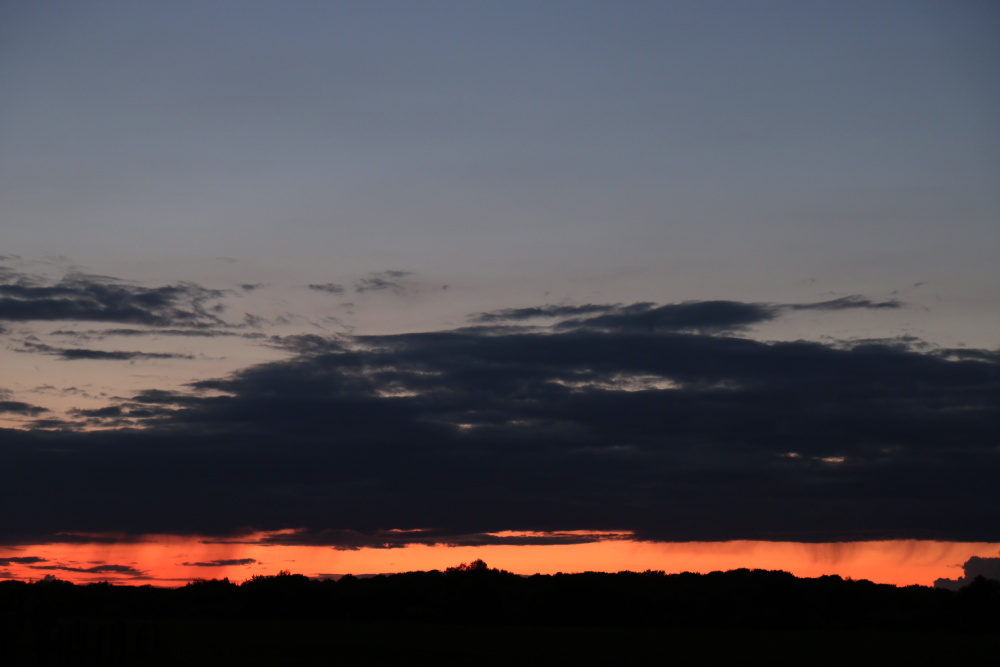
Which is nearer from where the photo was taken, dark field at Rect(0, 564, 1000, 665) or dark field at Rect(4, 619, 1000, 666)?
dark field at Rect(4, 619, 1000, 666)

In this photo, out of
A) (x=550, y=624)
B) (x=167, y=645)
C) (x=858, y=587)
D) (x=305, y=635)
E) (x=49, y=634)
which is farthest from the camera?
(x=858, y=587)

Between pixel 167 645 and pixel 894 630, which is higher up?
pixel 167 645

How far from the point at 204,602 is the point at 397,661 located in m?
91.7

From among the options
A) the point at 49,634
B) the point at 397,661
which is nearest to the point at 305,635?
the point at 397,661

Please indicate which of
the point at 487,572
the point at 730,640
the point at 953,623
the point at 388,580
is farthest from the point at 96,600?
the point at 953,623

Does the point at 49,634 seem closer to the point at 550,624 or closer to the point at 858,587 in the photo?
the point at 550,624

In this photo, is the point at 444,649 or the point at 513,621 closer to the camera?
the point at 444,649

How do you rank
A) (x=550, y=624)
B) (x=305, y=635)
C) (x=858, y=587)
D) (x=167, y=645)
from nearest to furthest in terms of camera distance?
(x=167, y=645)
(x=305, y=635)
(x=550, y=624)
(x=858, y=587)

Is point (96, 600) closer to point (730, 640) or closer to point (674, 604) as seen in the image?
point (674, 604)

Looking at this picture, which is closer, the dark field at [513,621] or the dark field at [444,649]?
the dark field at [444,649]

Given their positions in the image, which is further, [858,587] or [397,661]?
[858,587]

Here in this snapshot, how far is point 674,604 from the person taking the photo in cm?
14138

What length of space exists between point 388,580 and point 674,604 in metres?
45.9

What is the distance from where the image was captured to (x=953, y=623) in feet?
393
